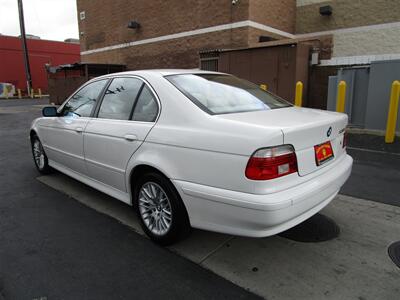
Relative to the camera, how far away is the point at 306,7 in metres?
14.8

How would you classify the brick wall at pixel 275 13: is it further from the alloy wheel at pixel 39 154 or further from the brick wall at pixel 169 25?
the alloy wheel at pixel 39 154

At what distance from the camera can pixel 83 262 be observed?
292 cm

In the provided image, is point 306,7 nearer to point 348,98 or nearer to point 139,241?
point 348,98

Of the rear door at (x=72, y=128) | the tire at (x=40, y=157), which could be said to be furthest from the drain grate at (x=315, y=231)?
the tire at (x=40, y=157)

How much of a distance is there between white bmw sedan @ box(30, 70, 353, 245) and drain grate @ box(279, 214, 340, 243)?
492mm

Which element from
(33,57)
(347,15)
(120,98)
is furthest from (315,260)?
(33,57)

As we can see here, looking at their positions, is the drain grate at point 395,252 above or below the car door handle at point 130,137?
below

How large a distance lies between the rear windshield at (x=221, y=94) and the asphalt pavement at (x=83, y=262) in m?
1.38

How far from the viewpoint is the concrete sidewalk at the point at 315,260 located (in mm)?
2494

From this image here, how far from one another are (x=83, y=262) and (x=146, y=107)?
1506 millimetres

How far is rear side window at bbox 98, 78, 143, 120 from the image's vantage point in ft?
11.4

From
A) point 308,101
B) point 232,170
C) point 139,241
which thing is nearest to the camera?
point 232,170

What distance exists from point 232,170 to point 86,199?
8.59 feet

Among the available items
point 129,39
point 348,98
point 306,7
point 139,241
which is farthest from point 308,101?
point 129,39
